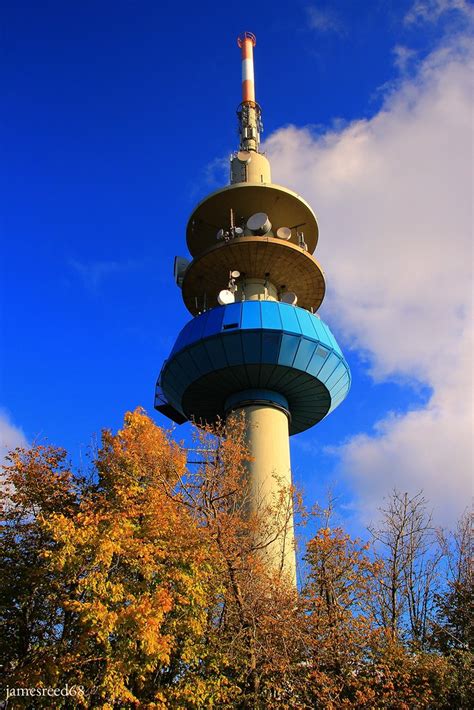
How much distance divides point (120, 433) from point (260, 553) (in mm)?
5965

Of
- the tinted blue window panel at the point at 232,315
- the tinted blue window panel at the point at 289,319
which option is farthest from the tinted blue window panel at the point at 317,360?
the tinted blue window panel at the point at 232,315

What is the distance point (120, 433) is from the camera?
19812 mm

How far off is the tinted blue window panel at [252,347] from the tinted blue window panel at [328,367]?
8.60 feet

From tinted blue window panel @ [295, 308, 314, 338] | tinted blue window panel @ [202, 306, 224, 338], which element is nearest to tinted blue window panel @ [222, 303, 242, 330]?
tinted blue window panel @ [202, 306, 224, 338]

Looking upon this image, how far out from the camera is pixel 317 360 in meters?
23.6

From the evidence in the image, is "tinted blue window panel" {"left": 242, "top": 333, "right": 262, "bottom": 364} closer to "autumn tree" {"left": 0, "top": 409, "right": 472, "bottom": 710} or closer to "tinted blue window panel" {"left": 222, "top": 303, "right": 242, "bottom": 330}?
"tinted blue window panel" {"left": 222, "top": 303, "right": 242, "bottom": 330}

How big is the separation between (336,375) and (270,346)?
11.1 feet

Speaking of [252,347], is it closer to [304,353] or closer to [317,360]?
[304,353]

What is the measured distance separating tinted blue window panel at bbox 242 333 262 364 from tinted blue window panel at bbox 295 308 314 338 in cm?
175

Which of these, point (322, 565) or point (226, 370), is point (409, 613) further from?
point (226, 370)

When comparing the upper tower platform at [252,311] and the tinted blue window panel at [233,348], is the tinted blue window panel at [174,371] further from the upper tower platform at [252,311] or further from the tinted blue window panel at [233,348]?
the tinted blue window panel at [233,348]

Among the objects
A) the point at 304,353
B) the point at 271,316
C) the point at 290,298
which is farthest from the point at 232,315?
the point at 290,298

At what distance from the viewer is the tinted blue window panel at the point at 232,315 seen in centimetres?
2333

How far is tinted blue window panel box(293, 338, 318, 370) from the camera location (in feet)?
76.1
